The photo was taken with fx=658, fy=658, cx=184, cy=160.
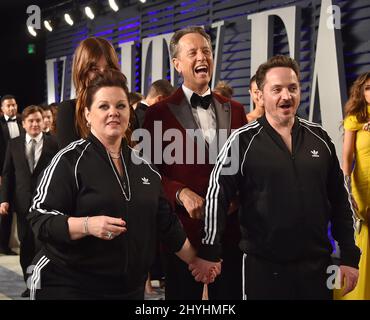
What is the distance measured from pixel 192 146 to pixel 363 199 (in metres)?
1.94

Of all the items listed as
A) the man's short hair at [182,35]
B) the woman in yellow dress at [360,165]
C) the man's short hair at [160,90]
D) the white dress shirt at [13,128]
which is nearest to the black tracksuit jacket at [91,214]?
the man's short hair at [182,35]

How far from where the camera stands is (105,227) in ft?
6.98

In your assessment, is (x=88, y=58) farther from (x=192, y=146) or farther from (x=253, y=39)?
(x=253, y=39)

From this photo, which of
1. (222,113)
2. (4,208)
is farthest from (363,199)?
(4,208)

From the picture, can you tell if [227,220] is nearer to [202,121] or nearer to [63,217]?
[202,121]

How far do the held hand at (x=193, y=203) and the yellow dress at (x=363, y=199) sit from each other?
2.01m

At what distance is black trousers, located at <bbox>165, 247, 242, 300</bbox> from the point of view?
2.91 metres

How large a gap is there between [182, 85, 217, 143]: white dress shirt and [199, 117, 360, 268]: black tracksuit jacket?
0.33 m

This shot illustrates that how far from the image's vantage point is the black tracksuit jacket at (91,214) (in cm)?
227

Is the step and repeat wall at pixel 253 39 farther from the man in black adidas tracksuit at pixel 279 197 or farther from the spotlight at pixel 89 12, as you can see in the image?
the man in black adidas tracksuit at pixel 279 197

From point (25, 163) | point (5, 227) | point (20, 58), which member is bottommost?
point (5, 227)

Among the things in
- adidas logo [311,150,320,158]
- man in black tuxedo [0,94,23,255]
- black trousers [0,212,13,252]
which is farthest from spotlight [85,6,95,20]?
adidas logo [311,150,320,158]

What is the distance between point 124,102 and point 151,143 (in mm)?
515

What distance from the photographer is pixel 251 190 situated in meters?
2.58
